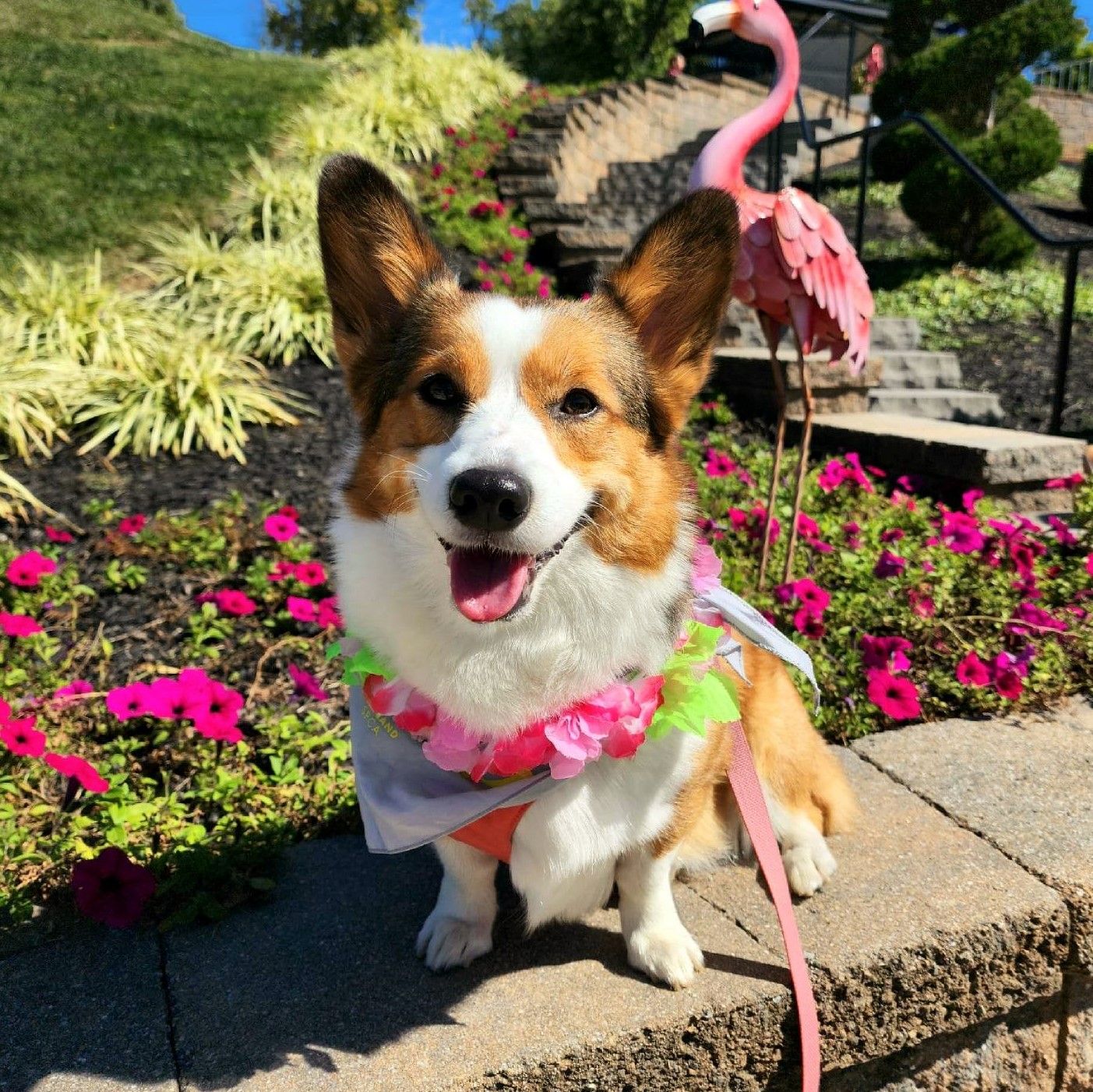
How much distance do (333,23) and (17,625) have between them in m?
35.0

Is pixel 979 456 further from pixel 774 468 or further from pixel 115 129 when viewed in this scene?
pixel 115 129

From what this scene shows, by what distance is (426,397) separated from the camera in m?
1.87

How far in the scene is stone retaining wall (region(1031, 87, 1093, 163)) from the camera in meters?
22.6

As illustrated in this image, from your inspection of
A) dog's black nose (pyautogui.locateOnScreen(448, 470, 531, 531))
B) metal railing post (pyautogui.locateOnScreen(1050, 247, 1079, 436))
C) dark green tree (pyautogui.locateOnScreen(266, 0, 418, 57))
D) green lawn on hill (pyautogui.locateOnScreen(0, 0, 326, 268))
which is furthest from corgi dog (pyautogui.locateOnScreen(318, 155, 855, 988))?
dark green tree (pyautogui.locateOnScreen(266, 0, 418, 57))

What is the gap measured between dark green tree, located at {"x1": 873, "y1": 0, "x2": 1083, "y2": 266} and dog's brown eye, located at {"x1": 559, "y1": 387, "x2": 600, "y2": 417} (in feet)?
37.3

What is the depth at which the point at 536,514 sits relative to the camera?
1.59 metres

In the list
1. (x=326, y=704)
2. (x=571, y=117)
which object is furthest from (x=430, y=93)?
(x=326, y=704)

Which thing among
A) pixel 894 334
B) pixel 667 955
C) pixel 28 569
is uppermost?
pixel 894 334

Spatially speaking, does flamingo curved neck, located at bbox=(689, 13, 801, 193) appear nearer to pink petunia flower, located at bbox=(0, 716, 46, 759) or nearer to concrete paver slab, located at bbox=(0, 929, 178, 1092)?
pink petunia flower, located at bbox=(0, 716, 46, 759)

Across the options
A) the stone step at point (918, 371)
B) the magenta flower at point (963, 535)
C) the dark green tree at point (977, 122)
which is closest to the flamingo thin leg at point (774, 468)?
the magenta flower at point (963, 535)

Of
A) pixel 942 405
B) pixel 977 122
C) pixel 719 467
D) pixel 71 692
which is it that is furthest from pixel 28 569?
pixel 977 122

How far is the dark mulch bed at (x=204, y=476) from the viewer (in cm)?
452

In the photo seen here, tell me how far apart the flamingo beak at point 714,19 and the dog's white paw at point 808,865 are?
2.81 meters

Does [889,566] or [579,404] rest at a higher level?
[579,404]
